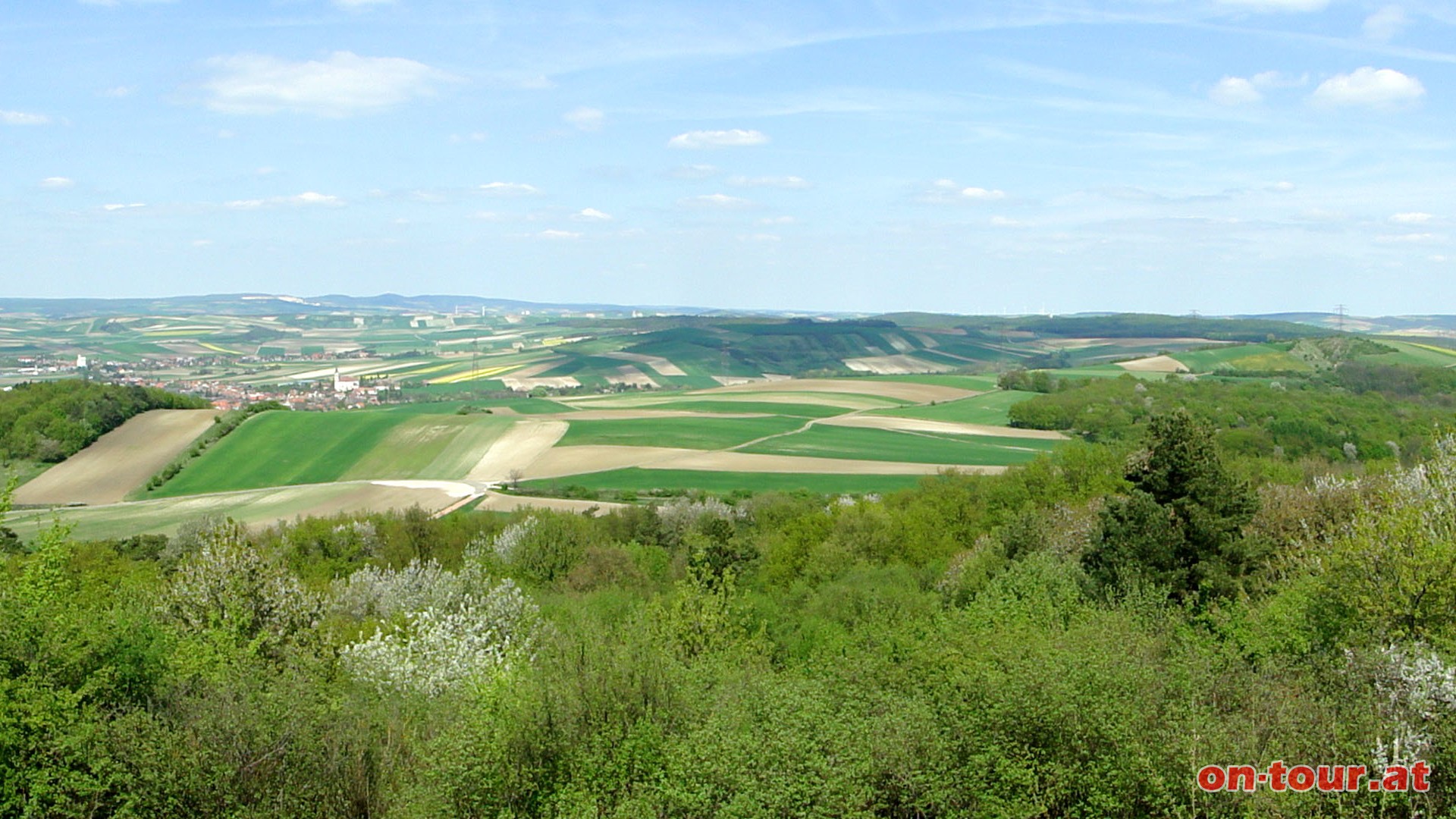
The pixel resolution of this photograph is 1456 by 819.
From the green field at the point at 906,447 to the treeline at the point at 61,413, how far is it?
53.4m

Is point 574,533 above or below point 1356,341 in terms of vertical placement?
below

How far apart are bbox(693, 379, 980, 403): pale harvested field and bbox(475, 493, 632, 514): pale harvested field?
182ft

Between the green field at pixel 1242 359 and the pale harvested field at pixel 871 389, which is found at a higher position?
the green field at pixel 1242 359

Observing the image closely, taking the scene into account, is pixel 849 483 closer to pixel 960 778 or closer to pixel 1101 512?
pixel 1101 512

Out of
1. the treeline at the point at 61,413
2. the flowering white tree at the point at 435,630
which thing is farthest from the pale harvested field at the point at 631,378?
the flowering white tree at the point at 435,630

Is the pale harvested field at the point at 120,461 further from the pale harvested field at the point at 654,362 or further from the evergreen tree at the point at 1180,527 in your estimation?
the pale harvested field at the point at 654,362

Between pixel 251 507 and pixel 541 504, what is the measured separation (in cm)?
1874

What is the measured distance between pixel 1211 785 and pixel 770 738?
657 centimetres

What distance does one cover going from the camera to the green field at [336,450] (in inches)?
3334

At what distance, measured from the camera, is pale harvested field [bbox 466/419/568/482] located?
84812mm

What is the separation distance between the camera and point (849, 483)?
77375 mm

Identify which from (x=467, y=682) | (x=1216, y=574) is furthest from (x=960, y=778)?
(x=1216, y=574)

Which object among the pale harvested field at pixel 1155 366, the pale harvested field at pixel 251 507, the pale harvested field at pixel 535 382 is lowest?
the pale harvested field at pixel 251 507

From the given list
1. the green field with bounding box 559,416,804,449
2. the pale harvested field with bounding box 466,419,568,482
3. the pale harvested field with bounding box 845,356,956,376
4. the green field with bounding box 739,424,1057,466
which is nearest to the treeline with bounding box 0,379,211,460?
the pale harvested field with bounding box 466,419,568,482
